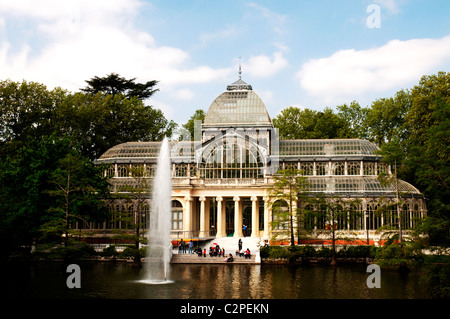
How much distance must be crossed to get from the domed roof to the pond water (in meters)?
28.9

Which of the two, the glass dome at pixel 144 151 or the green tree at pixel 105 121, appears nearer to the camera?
the glass dome at pixel 144 151

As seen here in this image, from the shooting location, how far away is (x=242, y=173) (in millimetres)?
67812

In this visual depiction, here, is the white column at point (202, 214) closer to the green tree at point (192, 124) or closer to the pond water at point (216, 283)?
the pond water at point (216, 283)

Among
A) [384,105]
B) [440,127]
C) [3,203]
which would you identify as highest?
[384,105]

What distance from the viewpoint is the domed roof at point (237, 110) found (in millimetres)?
71375

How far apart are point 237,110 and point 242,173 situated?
33.2ft

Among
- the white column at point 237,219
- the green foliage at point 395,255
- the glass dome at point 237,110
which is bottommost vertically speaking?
the green foliage at point 395,255

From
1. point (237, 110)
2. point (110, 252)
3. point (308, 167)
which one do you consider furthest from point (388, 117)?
point (110, 252)

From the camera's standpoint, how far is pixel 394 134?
8269 centimetres

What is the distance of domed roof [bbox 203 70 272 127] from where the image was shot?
71.4m

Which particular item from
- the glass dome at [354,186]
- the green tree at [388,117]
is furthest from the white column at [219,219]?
the green tree at [388,117]
